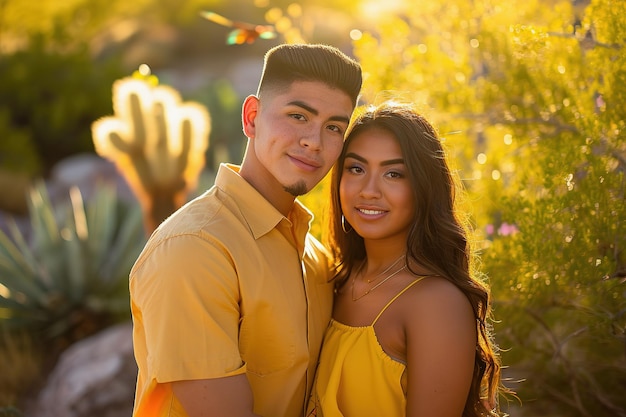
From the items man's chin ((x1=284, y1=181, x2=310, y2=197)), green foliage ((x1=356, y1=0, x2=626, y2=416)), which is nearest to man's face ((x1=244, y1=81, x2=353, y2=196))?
man's chin ((x1=284, y1=181, x2=310, y2=197))

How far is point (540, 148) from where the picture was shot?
3990 mm

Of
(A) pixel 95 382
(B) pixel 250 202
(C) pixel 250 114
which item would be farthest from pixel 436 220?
(A) pixel 95 382

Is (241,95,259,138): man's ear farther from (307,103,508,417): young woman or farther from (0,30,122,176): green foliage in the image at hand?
(0,30,122,176): green foliage

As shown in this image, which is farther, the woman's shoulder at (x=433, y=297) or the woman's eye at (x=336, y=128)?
the woman's eye at (x=336, y=128)

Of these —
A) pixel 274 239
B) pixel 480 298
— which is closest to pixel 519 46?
pixel 480 298

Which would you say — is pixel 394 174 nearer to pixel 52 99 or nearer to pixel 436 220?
pixel 436 220

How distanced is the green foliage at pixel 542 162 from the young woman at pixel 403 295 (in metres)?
0.49

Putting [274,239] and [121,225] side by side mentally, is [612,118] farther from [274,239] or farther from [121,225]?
[121,225]

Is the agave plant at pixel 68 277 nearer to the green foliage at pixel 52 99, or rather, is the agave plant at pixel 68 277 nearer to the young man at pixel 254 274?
the young man at pixel 254 274

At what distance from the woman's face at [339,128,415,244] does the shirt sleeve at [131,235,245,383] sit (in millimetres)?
799

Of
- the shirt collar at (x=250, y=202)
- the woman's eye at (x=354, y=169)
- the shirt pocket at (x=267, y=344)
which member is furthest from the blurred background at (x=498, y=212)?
the shirt pocket at (x=267, y=344)

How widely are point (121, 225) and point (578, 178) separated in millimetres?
6242

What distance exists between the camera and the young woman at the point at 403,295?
2834 mm

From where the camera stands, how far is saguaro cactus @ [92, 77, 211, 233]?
6867mm
